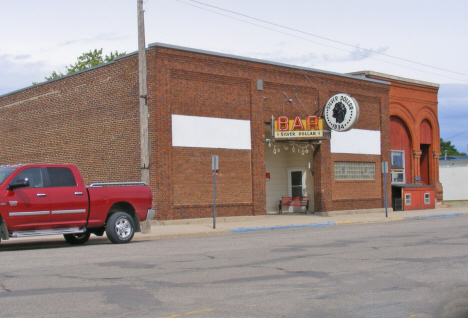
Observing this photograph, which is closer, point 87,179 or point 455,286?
point 455,286

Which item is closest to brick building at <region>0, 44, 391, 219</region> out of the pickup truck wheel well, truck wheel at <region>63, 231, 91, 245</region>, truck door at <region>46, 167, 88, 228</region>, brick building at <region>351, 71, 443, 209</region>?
brick building at <region>351, 71, 443, 209</region>

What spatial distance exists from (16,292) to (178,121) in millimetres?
16626

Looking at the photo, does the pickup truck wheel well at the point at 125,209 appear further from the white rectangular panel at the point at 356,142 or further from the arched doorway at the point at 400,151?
the arched doorway at the point at 400,151

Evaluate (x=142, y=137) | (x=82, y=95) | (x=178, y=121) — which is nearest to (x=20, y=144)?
(x=82, y=95)

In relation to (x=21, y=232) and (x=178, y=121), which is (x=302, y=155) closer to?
(x=178, y=121)

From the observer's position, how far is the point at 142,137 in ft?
65.7

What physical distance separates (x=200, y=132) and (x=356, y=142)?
10997 mm

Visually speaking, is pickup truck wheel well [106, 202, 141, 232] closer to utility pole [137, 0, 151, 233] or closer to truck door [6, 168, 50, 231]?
truck door [6, 168, 50, 231]

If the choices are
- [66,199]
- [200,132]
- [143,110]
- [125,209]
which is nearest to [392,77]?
[200,132]

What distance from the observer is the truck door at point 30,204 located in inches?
578

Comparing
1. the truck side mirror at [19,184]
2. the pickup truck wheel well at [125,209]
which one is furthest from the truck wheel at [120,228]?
the truck side mirror at [19,184]

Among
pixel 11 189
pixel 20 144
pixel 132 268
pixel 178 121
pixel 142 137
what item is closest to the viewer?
pixel 132 268

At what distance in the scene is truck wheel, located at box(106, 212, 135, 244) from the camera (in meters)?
16.5

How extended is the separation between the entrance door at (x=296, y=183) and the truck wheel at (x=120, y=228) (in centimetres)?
1723
